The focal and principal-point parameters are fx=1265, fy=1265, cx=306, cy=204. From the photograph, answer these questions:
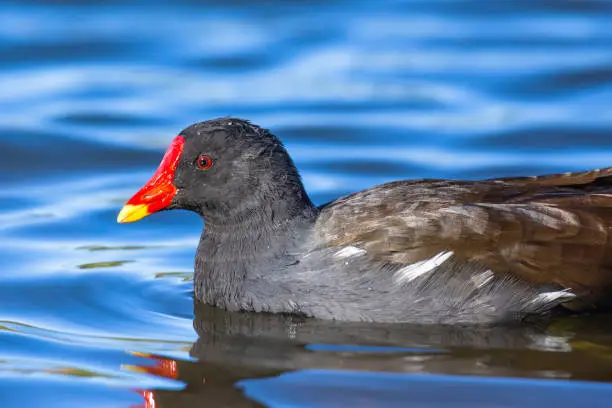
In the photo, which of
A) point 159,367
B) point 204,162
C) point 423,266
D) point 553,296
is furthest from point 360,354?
point 204,162

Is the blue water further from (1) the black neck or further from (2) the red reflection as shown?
(1) the black neck

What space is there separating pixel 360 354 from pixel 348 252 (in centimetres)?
65

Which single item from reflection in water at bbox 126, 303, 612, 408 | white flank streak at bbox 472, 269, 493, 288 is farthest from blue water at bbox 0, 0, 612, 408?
white flank streak at bbox 472, 269, 493, 288

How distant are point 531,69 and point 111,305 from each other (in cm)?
630

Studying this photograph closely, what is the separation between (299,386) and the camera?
619 cm

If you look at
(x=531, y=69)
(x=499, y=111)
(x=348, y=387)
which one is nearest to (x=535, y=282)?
(x=348, y=387)

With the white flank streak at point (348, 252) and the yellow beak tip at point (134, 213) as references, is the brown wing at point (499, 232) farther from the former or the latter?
the yellow beak tip at point (134, 213)

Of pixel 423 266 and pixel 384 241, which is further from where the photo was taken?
pixel 384 241

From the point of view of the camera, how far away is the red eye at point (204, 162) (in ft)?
24.7

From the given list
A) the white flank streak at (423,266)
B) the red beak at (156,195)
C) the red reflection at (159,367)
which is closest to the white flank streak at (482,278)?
the white flank streak at (423,266)

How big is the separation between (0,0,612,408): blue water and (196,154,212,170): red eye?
847 millimetres

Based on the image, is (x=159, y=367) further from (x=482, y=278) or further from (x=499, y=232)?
(x=499, y=232)

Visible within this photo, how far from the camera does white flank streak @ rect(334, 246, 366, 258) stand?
701 cm

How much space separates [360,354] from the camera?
6641 mm
